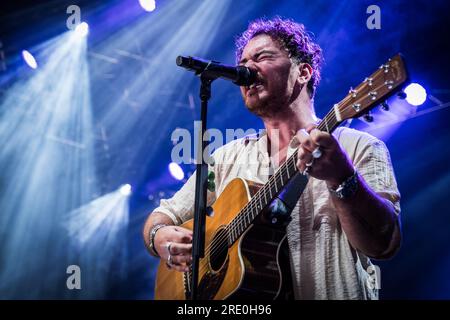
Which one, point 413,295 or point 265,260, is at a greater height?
point 413,295

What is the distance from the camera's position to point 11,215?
7.59 metres

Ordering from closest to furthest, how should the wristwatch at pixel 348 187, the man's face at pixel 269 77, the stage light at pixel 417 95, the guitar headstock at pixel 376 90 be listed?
1. the guitar headstock at pixel 376 90
2. the wristwatch at pixel 348 187
3. the man's face at pixel 269 77
4. the stage light at pixel 417 95

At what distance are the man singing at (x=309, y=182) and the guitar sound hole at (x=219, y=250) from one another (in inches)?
6.7

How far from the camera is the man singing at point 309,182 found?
2244 millimetres

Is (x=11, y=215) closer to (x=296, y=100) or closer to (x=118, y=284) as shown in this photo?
(x=118, y=284)

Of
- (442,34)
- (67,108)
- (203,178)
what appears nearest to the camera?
(203,178)

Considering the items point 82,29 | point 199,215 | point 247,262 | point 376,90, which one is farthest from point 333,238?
point 82,29

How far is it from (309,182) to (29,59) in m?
5.42

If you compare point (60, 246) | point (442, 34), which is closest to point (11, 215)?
point (60, 246)

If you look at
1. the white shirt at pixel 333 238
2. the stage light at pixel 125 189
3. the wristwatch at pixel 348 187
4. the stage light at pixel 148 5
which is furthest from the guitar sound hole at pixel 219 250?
the stage light at pixel 125 189

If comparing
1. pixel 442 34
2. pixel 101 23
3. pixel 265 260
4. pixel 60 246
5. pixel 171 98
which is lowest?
pixel 265 260

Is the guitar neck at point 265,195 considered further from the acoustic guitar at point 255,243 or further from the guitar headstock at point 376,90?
the guitar headstock at point 376,90
